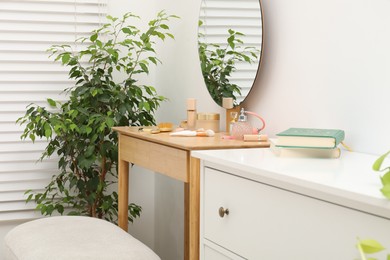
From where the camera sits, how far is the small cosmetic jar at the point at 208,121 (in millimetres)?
2451

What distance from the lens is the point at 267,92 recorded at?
2297 mm

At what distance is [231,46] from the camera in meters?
2.38

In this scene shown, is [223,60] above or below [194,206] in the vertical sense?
above

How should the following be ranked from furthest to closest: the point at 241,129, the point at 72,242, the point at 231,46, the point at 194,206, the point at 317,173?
the point at 231,46 < the point at 241,129 < the point at 72,242 < the point at 194,206 < the point at 317,173

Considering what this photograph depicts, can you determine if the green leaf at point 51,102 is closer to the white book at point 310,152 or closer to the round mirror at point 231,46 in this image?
the round mirror at point 231,46

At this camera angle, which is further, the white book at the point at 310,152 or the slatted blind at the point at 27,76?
the slatted blind at the point at 27,76

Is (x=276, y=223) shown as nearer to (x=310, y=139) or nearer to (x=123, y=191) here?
(x=310, y=139)

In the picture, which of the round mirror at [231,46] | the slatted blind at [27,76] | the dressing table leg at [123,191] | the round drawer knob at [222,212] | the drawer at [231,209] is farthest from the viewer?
the slatted blind at [27,76]

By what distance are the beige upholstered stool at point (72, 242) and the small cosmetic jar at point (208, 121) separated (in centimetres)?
53

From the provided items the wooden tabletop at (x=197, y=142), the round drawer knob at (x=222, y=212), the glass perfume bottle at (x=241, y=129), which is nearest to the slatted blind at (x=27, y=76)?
the wooden tabletop at (x=197, y=142)

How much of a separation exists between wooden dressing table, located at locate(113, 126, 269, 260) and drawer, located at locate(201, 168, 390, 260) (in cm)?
6

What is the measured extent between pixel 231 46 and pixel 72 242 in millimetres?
933

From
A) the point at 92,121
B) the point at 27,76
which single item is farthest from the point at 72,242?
the point at 27,76

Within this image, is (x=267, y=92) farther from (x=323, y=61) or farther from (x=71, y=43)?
(x=71, y=43)
